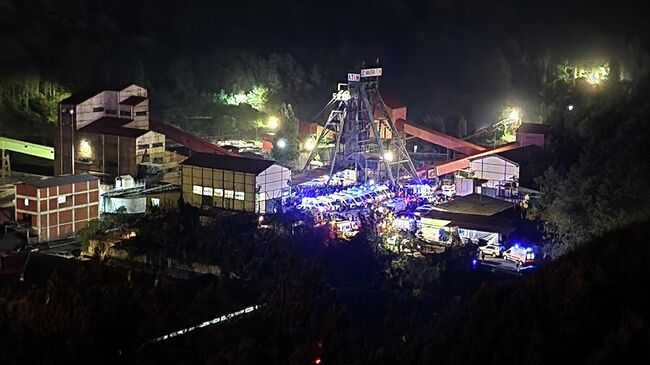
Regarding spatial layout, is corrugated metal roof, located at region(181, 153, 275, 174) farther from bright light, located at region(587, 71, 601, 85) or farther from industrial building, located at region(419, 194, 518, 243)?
bright light, located at region(587, 71, 601, 85)

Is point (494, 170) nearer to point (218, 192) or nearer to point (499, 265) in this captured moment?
point (499, 265)

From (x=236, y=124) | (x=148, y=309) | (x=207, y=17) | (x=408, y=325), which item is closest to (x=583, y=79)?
(x=236, y=124)

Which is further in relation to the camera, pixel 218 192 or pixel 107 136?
pixel 107 136

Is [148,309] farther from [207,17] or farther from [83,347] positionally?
[207,17]

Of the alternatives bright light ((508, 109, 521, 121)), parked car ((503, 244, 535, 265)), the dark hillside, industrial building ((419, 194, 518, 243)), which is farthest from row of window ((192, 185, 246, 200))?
bright light ((508, 109, 521, 121))

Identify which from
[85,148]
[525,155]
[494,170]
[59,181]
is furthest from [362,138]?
[59,181]

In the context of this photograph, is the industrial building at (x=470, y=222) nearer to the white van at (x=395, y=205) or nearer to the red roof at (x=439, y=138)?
the white van at (x=395, y=205)

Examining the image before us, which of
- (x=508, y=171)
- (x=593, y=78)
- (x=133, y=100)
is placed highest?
(x=593, y=78)
